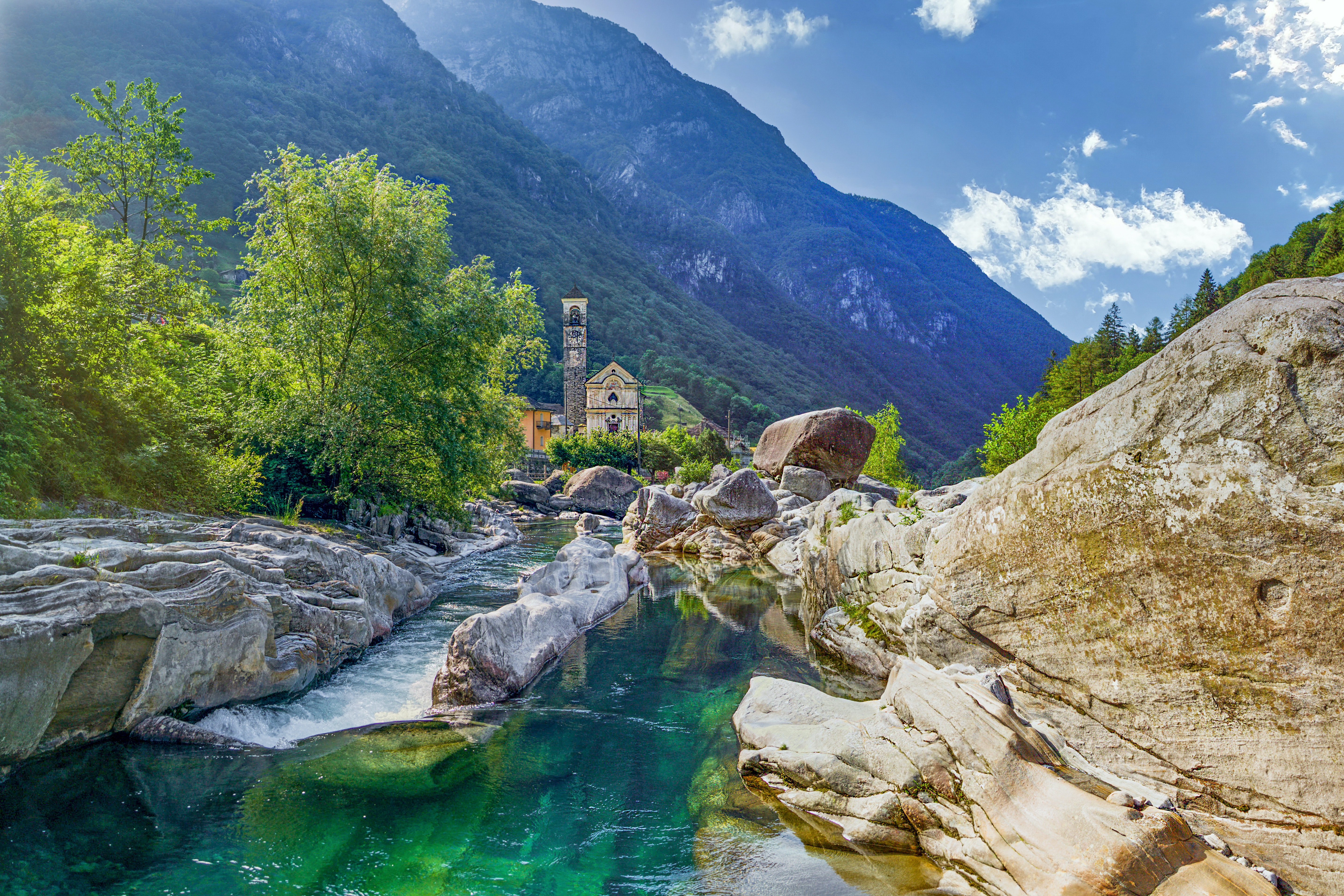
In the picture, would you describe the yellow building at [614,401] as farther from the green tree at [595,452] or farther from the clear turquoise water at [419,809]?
the clear turquoise water at [419,809]

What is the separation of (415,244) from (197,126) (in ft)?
436

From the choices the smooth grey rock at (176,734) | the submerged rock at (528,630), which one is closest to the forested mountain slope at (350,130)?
the submerged rock at (528,630)

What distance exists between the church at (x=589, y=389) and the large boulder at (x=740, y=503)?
58458mm

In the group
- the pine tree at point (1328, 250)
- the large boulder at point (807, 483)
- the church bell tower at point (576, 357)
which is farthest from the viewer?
the church bell tower at point (576, 357)

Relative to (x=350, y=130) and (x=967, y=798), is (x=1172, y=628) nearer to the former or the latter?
(x=967, y=798)

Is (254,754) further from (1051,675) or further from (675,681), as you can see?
(1051,675)

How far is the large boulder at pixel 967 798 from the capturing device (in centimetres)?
542

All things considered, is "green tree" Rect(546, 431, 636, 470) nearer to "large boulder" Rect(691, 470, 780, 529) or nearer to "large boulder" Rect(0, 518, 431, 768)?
"large boulder" Rect(691, 470, 780, 529)

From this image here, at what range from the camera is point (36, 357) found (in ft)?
34.9

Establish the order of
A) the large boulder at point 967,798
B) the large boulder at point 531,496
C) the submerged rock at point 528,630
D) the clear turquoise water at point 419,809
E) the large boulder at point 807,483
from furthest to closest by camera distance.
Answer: the large boulder at point 531,496
the large boulder at point 807,483
the submerged rock at point 528,630
the clear turquoise water at point 419,809
the large boulder at point 967,798

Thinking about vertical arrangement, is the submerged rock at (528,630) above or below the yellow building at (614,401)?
below

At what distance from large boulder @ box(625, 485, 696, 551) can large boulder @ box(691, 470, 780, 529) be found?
6.29 feet

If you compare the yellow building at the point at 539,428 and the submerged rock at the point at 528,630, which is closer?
the submerged rock at the point at 528,630

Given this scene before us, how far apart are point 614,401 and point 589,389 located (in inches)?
153
